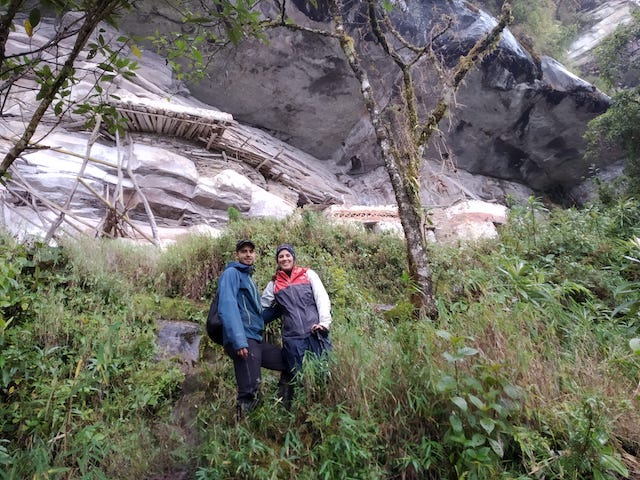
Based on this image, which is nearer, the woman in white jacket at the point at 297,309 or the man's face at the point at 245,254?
the woman in white jacket at the point at 297,309

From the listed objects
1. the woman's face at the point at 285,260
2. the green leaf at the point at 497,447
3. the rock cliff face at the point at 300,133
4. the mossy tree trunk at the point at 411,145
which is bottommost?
the green leaf at the point at 497,447

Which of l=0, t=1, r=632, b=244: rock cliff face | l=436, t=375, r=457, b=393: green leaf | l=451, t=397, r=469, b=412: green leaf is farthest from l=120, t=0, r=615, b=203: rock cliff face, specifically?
l=451, t=397, r=469, b=412: green leaf

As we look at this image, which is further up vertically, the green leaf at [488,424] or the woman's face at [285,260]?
the woman's face at [285,260]

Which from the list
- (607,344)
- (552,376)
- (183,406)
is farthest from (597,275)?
(183,406)

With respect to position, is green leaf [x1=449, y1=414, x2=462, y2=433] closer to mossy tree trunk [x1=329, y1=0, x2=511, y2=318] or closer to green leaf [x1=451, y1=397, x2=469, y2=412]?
green leaf [x1=451, y1=397, x2=469, y2=412]

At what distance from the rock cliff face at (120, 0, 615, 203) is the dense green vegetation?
9959 mm

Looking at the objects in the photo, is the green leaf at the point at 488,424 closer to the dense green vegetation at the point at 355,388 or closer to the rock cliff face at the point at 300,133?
the dense green vegetation at the point at 355,388

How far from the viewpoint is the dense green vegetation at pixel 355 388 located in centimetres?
231

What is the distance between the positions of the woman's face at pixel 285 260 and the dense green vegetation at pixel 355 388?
0.72m

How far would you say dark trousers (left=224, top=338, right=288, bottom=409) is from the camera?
320cm

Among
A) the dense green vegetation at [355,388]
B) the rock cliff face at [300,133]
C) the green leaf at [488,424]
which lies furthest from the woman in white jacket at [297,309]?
the rock cliff face at [300,133]

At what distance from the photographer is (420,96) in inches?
523

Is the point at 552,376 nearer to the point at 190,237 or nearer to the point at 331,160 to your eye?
the point at 190,237

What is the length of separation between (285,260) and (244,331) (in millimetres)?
748
